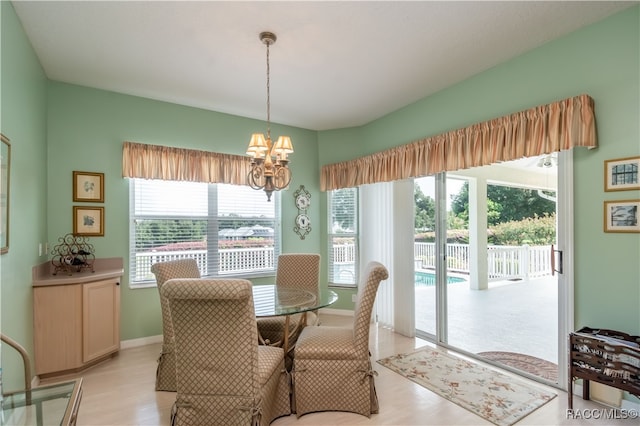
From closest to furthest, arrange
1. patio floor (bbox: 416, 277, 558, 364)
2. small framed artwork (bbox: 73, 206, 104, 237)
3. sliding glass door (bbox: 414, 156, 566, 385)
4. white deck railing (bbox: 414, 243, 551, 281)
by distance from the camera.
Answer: sliding glass door (bbox: 414, 156, 566, 385) → small framed artwork (bbox: 73, 206, 104, 237) → patio floor (bbox: 416, 277, 558, 364) → white deck railing (bbox: 414, 243, 551, 281)

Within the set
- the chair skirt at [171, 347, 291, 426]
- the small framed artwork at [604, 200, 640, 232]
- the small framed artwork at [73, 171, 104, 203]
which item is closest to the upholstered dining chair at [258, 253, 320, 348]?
the chair skirt at [171, 347, 291, 426]

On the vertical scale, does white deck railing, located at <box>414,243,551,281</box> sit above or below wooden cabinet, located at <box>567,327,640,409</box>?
above

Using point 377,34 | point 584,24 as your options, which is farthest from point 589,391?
point 377,34

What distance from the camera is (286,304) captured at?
254cm

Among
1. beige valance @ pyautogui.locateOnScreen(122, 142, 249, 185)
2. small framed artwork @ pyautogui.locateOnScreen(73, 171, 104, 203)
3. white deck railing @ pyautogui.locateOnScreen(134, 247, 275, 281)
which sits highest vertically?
beige valance @ pyautogui.locateOnScreen(122, 142, 249, 185)

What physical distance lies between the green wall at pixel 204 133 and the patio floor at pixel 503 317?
0.74 m

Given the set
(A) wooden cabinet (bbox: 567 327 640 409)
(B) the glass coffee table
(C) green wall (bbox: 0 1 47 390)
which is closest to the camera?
(B) the glass coffee table

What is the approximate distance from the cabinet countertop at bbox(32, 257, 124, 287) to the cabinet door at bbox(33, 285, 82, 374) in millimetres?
57

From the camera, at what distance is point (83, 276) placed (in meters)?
3.01

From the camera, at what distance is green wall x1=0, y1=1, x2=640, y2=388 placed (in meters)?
2.25

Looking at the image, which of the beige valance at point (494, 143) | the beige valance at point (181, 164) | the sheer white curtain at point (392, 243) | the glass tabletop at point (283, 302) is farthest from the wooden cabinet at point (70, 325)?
the beige valance at point (494, 143)

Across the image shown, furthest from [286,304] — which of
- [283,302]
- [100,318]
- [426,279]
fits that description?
[426,279]

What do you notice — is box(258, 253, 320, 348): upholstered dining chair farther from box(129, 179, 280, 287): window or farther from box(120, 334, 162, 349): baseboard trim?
box(120, 334, 162, 349): baseboard trim

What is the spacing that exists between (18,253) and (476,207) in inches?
178
